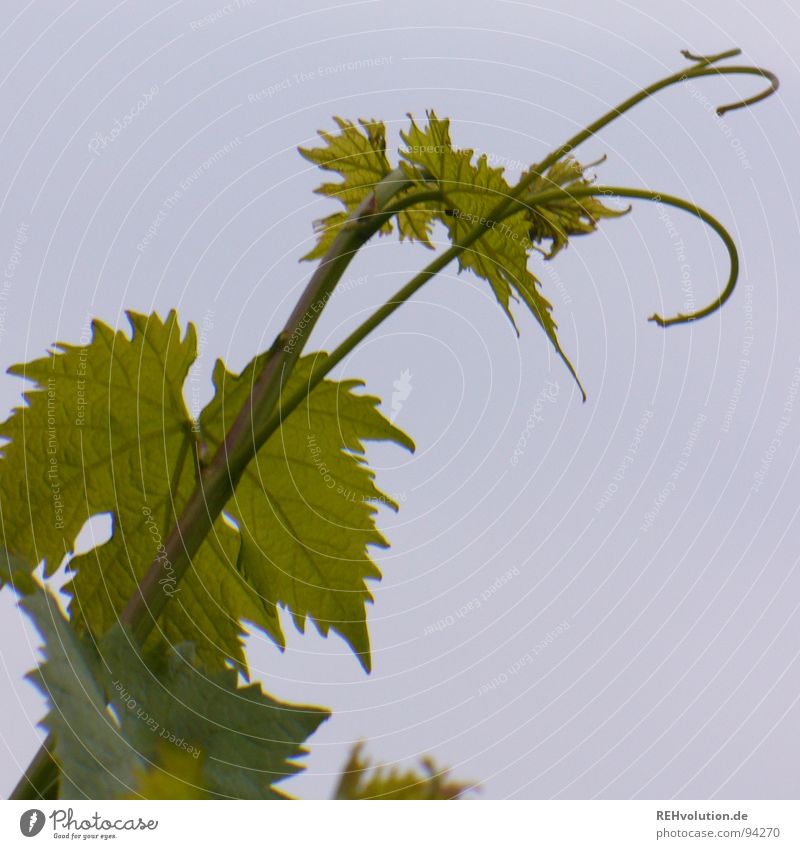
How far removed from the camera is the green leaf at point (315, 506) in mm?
351

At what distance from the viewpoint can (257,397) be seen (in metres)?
0.32

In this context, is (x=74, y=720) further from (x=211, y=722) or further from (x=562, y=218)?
(x=562, y=218)

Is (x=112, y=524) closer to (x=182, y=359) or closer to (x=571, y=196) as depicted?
(x=182, y=359)

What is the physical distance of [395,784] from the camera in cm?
26

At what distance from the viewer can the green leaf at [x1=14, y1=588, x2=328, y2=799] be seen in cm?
26

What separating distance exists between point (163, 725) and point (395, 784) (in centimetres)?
7

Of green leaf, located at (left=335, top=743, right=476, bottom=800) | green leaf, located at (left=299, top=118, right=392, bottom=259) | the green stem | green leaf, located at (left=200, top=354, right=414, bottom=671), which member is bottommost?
green leaf, located at (left=335, top=743, right=476, bottom=800)

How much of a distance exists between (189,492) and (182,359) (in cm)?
5

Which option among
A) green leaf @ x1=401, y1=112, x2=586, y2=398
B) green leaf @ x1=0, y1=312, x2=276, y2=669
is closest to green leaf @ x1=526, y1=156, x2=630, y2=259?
green leaf @ x1=401, y1=112, x2=586, y2=398

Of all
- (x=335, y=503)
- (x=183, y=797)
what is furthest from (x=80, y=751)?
(x=335, y=503)

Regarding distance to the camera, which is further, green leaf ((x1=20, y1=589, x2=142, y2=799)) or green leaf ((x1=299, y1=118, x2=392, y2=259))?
green leaf ((x1=299, y1=118, x2=392, y2=259))

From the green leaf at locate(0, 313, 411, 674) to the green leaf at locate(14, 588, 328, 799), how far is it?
5 centimetres

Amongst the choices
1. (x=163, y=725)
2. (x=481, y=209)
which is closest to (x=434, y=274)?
(x=481, y=209)

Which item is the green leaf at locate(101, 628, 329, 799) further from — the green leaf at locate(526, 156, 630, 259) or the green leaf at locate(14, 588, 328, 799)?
the green leaf at locate(526, 156, 630, 259)
